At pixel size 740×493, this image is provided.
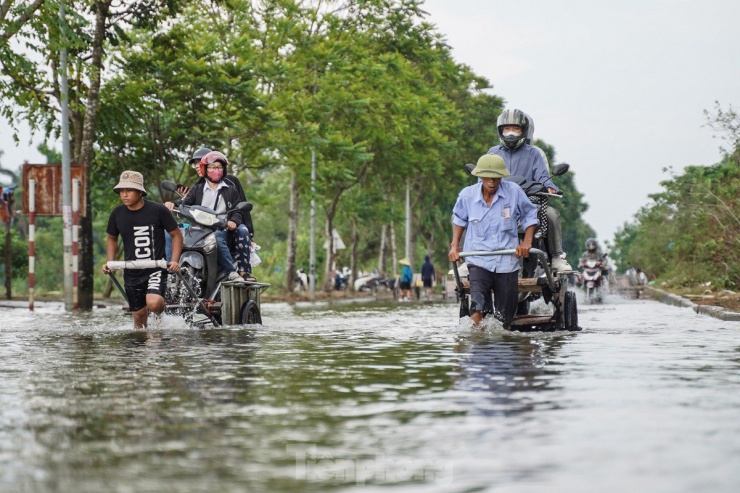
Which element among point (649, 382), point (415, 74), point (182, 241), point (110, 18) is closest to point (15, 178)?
point (415, 74)

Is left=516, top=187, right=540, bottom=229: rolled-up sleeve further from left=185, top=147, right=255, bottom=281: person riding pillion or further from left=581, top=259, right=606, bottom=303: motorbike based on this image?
left=581, top=259, right=606, bottom=303: motorbike

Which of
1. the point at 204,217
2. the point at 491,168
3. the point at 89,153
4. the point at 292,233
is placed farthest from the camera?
the point at 292,233

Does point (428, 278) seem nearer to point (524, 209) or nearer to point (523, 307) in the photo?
point (523, 307)

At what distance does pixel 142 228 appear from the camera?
47.2ft

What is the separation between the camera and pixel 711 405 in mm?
7621

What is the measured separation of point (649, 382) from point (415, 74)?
39286 millimetres

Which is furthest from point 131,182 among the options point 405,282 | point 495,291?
point 405,282

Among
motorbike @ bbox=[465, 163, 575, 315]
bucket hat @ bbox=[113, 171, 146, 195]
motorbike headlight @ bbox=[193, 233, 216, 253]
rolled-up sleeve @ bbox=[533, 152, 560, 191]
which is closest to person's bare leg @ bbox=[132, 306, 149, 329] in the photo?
motorbike headlight @ bbox=[193, 233, 216, 253]

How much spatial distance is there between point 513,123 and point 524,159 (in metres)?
0.42

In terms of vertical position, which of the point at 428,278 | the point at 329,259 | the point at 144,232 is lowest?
the point at 144,232

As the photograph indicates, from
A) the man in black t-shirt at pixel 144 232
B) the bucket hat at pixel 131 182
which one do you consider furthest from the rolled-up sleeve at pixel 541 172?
the bucket hat at pixel 131 182

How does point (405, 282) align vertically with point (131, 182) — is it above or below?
below

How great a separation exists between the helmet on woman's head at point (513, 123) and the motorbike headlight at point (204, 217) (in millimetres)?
3346

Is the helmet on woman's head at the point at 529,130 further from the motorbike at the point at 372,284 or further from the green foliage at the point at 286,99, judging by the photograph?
the motorbike at the point at 372,284
